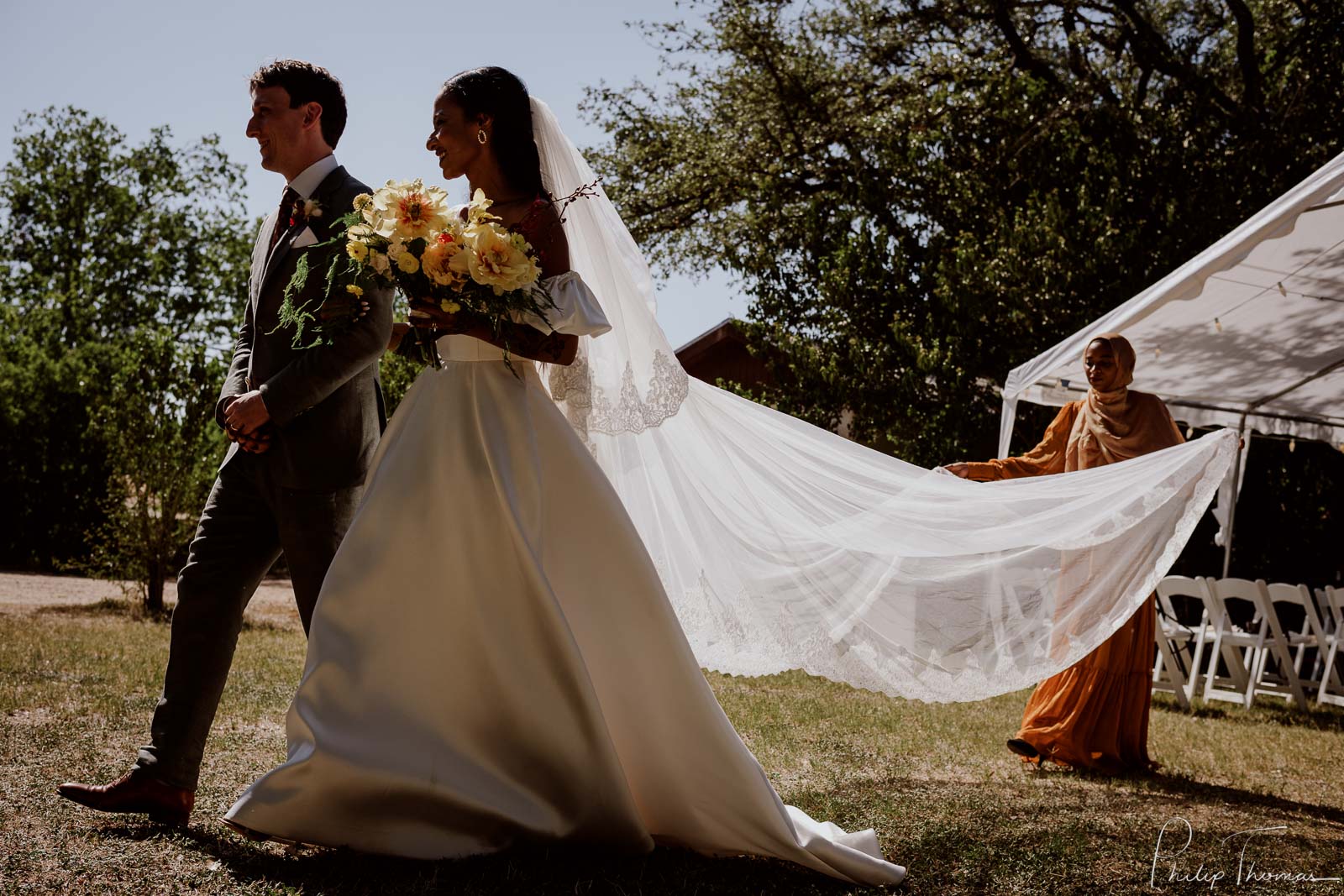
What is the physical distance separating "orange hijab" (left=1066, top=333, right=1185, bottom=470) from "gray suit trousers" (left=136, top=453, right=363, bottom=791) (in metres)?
4.13

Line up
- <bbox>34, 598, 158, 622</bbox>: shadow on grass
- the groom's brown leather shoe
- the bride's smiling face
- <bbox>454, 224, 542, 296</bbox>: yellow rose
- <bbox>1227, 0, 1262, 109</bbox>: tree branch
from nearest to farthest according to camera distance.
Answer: <bbox>454, 224, 542, 296</bbox>: yellow rose, the groom's brown leather shoe, the bride's smiling face, <bbox>34, 598, 158, 622</bbox>: shadow on grass, <bbox>1227, 0, 1262, 109</bbox>: tree branch

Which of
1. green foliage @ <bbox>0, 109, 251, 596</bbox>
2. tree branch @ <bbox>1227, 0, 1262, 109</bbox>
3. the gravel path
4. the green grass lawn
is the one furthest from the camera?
green foliage @ <bbox>0, 109, 251, 596</bbox>

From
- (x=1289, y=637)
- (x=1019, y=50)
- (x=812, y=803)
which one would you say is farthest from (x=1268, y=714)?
(x=1019, y=50)

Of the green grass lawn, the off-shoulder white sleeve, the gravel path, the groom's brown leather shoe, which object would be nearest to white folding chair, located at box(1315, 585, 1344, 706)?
the green grass lawn

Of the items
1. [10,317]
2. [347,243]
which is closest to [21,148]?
[10,317]

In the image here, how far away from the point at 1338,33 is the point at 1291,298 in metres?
5.22

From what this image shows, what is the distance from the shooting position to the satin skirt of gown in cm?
295

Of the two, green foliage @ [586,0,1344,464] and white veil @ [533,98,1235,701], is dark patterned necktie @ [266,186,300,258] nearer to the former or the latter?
white veil @ [533,98,1235,701]

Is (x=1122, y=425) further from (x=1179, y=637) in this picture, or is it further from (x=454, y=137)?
(x=454, y=137)

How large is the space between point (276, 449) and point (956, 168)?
1235 centimetres

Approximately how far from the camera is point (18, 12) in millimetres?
20000

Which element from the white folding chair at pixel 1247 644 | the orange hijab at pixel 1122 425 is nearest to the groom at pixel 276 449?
the orange hijab at pixel 1122 425

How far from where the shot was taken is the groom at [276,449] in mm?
3338

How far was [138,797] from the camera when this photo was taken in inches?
129
